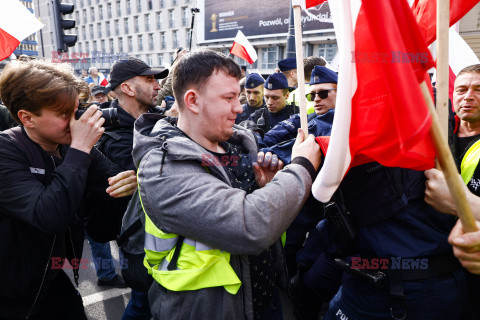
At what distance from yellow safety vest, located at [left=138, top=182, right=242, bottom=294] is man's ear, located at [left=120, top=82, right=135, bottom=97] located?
199cm

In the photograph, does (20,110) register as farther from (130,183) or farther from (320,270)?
(320,270)

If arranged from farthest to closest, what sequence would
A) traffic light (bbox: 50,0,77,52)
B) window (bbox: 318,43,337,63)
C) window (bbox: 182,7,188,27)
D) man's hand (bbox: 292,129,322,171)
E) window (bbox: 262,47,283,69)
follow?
window (bbox: 182,7,188,27) < window (bbox: 262,47,283,69) < window (bbox: 318,43,337,63) < traffic light (bbox: 50,0,77,52) < man's hand (bbox: 292,129,322,171)

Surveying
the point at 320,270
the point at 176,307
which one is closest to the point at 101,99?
the point at 320,270

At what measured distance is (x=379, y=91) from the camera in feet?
4.11

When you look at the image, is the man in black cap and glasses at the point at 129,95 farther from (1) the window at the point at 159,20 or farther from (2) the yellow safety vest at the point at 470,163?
(1) the window at the point at 159,20

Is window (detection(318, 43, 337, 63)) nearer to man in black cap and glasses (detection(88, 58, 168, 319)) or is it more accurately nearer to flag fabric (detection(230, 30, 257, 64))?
flag fabric (detection(230, 30, 257, 64))

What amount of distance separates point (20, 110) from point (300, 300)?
2483 mm

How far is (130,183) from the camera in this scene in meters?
1.96

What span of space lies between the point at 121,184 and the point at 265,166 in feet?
2.86

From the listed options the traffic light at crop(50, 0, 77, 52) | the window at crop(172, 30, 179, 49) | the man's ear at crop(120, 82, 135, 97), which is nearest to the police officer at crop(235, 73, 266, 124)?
the man's ear at crop(120, 82, 135, 97)

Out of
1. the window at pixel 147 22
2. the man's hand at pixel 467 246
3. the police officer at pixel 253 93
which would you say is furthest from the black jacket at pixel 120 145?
the window at pixel 147 22

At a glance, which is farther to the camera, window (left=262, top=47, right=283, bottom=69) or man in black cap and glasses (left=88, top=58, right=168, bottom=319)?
window (left=262, top=47, right=283, bottom=69)

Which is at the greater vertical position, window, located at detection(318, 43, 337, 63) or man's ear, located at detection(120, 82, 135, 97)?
window, located at detection(318, 43, 337, 63)

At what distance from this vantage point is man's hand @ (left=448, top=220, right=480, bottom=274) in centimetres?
115
